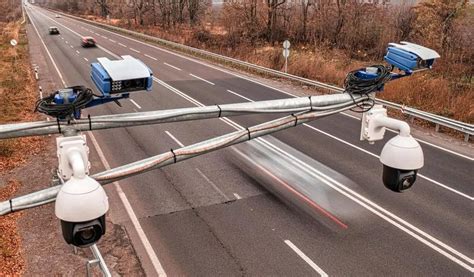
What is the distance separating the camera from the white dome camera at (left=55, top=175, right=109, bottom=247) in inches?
81.0

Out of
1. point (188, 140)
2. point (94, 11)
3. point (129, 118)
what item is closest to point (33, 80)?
point (188, 140)

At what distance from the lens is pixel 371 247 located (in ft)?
29.2

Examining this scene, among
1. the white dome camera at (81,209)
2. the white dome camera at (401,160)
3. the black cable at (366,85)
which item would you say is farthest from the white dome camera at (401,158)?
the white dome camera at (81,209)

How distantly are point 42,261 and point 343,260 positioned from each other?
618 cm

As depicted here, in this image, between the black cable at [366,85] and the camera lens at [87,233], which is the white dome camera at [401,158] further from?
the camera lens at [87,233]

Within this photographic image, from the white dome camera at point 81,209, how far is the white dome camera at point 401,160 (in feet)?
6.68

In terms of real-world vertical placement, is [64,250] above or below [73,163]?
below

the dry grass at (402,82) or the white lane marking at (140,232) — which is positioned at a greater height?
the dry grass at (402,82)

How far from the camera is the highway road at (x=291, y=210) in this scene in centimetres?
842

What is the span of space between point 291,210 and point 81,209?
344 inches

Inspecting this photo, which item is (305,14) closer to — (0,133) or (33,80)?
(33,80)

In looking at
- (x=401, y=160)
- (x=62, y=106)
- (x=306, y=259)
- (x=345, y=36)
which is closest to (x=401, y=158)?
(x=401, y=160)

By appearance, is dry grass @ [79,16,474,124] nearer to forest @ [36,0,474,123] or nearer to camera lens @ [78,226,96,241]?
forest @ [36,0,474,123]

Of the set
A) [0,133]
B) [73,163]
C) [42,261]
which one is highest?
[0,133]
